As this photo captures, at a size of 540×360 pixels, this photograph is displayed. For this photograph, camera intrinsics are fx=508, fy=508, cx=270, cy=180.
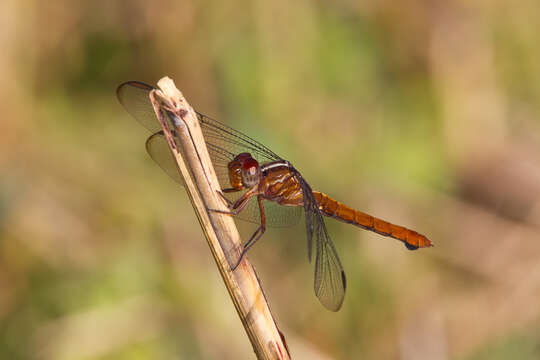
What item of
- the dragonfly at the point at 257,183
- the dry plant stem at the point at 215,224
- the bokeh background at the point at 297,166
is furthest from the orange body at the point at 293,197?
the dry plant stem at the point at 215,224

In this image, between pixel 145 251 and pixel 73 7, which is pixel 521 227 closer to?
pixel 145 251

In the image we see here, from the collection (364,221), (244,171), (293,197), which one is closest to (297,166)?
(364,221)

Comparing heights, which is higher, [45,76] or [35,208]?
[45,76]

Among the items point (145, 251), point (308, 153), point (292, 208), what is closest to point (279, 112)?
point (308, 153)

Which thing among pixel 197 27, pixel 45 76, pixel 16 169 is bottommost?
pixel 16 169

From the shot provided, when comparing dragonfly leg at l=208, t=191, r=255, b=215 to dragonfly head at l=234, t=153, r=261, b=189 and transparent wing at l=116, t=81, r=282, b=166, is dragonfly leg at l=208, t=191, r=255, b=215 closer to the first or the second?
dragonfly head at l=234, t=153, r=261, b=189

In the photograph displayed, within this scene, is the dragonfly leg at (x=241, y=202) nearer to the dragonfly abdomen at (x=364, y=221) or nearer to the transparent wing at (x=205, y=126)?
the transparent wing at (x=205, y=126)

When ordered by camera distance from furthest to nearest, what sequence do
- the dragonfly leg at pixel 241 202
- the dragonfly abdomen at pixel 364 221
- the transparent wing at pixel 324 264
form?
the dragonfly abdomen at pixel 364 221, the transparent wing at pixel 324 264, the dragonfly leg at pixel 241 202
